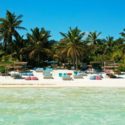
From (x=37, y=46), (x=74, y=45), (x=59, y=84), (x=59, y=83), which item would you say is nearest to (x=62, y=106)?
(x=59, y=84)

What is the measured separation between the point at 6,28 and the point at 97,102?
102 feet

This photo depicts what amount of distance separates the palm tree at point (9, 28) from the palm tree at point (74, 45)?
7579mm

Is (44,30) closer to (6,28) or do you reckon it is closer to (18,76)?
(6,28)

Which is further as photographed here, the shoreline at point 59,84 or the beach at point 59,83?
the beach at point 59,83

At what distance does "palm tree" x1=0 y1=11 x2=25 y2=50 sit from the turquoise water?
2337 cm

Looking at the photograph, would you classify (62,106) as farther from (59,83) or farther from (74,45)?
(74,45)

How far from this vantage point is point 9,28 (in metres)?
51.0

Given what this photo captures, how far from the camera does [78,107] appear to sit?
21125 mm

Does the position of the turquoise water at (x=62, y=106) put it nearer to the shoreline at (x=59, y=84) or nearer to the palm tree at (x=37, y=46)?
the shoreline at (x=59, y=84)

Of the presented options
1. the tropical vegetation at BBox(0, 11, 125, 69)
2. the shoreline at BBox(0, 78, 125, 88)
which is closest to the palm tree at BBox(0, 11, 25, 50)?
the tropical vegetation at BBox(0, 11, 125, 69)

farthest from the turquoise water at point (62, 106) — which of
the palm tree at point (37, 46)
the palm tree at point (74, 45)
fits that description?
the palm tree at point (37, 46)

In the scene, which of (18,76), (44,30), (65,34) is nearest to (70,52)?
(65,34)

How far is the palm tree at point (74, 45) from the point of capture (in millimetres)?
48312

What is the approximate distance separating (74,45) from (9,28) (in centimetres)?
1046
